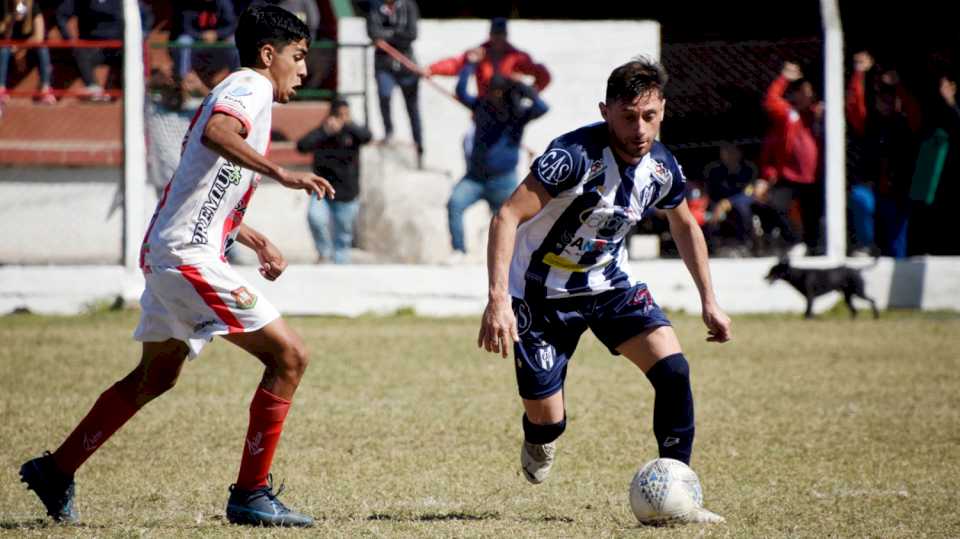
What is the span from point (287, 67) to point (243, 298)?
2.83ft

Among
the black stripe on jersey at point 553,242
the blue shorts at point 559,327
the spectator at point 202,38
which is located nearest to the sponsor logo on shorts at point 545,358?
the blue shorts at point 559,327

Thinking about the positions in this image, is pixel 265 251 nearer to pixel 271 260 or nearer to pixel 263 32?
pixel 271 260

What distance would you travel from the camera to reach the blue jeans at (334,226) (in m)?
13.4

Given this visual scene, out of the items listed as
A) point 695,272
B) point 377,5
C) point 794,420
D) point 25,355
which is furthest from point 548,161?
point 377,5

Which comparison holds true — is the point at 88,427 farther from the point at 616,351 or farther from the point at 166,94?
the point at 166,94

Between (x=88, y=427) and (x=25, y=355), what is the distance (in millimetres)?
5317

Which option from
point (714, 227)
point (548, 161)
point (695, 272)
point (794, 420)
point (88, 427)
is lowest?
Answer: point (714, 227)

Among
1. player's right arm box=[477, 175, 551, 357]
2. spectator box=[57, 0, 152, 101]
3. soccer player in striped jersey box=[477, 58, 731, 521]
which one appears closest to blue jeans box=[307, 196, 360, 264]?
spectator box=[57, 0, 152, 101]

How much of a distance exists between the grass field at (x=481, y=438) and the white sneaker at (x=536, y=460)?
90mm

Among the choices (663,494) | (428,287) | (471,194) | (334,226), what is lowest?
(428,287)

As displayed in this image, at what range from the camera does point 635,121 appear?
207 inches

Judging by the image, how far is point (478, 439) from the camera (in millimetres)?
7191

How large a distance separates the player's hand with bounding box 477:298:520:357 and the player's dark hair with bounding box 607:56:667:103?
90 cm

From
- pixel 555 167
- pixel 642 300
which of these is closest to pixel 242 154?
pixel 555 167
